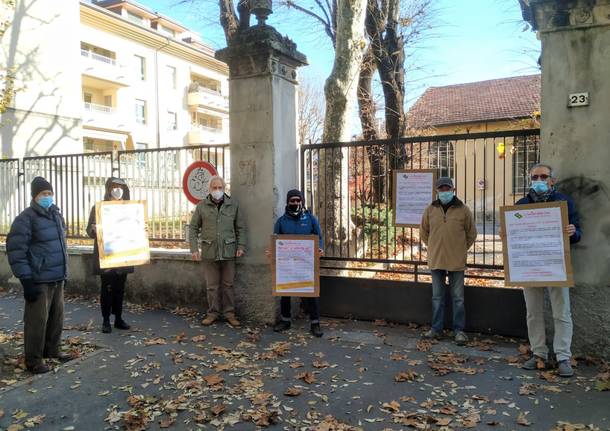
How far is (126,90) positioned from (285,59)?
110ft

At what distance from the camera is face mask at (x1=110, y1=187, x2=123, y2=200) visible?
6.39 m

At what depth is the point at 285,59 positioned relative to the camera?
6.70 m

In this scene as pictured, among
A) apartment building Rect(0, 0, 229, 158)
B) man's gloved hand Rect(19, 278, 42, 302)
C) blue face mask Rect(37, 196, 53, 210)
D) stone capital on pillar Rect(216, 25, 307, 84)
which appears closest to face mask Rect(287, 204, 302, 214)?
stone capital on pillar Rect(216, 25, 307, 84)

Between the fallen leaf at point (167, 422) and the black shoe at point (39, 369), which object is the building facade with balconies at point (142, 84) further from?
the fallen leaf at point (167, 422)

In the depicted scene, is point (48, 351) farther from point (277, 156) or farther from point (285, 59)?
point (285, 59)

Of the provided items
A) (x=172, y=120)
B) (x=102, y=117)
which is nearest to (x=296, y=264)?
(x=102, y=117)

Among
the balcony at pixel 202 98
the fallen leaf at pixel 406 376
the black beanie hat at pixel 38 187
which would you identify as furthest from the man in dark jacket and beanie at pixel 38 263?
the balcony at pixel 202 98

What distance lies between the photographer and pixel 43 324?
491 cm

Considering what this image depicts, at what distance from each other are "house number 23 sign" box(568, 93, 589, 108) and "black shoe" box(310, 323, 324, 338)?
3862mm

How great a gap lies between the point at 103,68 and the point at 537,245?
117 ft

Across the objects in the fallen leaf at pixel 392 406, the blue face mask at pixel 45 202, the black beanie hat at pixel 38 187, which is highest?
the black beanie hat at pixel 38 187

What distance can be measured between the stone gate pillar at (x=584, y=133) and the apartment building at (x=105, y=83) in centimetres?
752

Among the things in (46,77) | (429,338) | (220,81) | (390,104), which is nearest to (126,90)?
(220,81)

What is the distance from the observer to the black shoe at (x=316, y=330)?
6.02m
